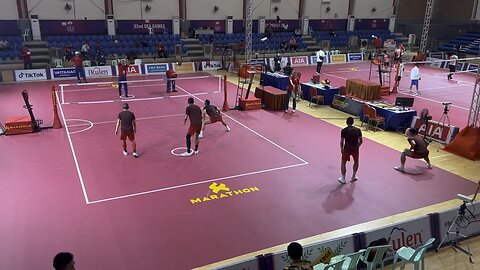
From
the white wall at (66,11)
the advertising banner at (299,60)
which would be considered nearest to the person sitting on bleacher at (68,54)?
the white wall at (66,11)

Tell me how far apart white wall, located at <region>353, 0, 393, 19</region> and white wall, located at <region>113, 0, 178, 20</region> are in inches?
763

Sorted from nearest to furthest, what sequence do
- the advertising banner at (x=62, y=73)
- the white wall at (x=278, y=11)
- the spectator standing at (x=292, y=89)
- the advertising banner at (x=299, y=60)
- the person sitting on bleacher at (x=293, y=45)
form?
the spectator standing at (x=292, y=89), the advertising banner at (x=62, y=73), the advertising banner at (x=299, y=60), the person sitting on bleacher at (x=293, y=45), the white wall at (x=278, y=11)

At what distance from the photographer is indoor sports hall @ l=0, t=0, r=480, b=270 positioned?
29.6 ft

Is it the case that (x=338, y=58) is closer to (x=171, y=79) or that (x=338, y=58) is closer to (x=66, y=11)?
(x=171, y=79)

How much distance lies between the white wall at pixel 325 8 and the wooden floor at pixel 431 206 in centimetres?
2159

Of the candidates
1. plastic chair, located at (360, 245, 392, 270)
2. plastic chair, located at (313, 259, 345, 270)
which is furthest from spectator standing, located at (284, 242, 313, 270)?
plastic chair, located at (360, 245, 392, 270)

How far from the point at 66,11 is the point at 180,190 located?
2567 centimetres

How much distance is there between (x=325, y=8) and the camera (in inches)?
1662

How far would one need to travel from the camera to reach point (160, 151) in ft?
48.9

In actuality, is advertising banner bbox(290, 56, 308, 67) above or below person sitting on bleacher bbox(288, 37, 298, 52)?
below

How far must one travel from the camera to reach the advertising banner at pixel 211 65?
31719 millimetres

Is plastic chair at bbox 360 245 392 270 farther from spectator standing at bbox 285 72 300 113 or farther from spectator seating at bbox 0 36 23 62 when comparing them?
spectator seating at bbox 0 36 23 62

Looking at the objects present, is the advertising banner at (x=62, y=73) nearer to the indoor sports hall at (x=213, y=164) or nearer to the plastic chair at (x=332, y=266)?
the indoor sports hall at (x=213, y=164)

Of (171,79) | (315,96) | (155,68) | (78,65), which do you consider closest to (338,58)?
(155,68)
